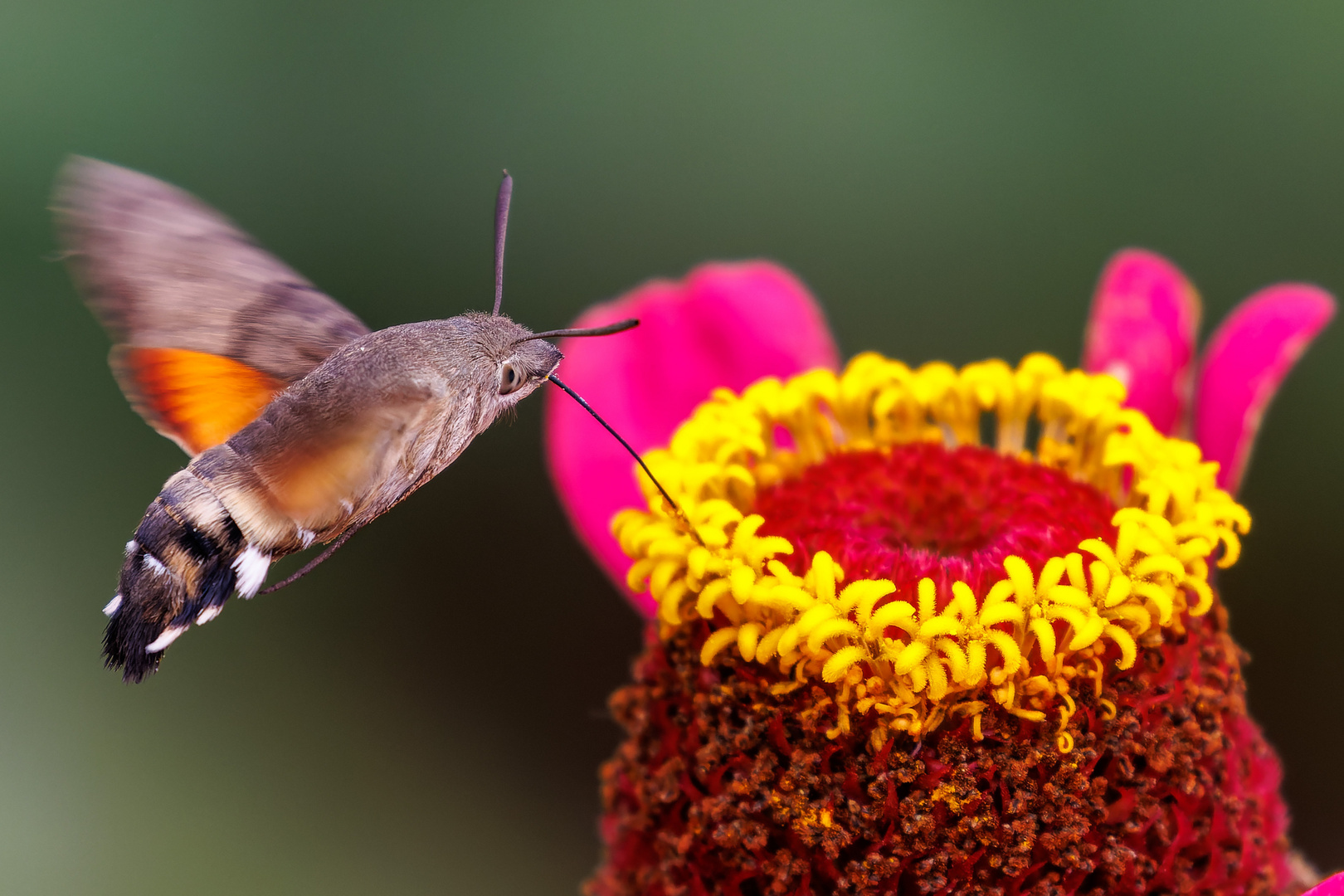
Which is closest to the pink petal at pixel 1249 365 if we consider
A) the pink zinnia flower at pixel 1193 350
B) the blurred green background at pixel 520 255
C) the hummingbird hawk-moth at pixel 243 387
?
the pink zinnia flower at pixel 1193 350

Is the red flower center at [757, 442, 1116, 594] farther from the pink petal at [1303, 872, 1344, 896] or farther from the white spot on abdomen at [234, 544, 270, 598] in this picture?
the white spot on abdomen at [234, 544, 270, 598]

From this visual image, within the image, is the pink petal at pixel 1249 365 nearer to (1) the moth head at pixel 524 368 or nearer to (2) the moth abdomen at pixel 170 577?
(1) the moth head at pixel 524 368

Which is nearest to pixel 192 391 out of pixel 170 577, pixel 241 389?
pixel 241 389

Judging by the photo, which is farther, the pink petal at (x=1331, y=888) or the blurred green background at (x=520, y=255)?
the blurred green background at (x=520, y=255)

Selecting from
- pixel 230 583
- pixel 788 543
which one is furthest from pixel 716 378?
pixel 230 583

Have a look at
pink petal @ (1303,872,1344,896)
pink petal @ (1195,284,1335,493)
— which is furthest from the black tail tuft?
pink petal @ (1195,284,1335,493)

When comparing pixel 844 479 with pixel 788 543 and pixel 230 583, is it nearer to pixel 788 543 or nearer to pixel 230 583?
pixel 788 543

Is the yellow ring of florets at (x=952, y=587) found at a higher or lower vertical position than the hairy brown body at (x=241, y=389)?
lower
